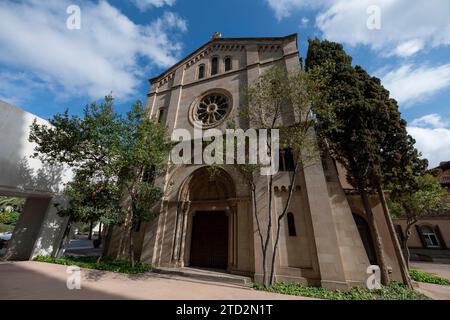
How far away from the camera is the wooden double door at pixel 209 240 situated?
1056 cm

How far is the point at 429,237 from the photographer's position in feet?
64.0

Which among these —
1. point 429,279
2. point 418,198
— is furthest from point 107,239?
point 418,198

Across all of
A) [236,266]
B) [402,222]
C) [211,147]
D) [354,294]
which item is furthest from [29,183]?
[402,222]

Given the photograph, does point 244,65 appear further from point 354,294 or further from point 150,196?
point 354,294

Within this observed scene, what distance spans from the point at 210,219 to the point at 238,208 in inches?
101

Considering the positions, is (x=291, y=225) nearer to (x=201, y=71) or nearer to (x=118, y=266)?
(x=118, y=266)

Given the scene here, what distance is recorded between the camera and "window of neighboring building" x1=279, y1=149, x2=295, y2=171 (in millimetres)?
9992

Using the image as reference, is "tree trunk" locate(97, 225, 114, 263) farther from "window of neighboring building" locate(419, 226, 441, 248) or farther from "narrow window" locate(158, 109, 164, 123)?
"window of neighboring building" locate(419, 226, 441, 248)

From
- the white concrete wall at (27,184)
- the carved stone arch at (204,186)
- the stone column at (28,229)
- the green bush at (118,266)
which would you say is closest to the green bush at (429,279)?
the carved stone arch at (204,186)

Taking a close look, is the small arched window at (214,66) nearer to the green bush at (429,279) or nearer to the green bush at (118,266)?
the green bush at (118,266)

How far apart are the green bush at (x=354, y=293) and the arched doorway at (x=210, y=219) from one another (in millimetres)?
3515

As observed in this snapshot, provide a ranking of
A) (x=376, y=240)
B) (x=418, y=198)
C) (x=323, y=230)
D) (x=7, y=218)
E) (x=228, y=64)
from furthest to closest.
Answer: (x=7, y=218) < (x=228, y=64) < (x=418, y=198) < (x=376, y=240) < (x=323, y=230)

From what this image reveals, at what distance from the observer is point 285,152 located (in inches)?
404

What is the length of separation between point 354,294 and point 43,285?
11.2 metres
